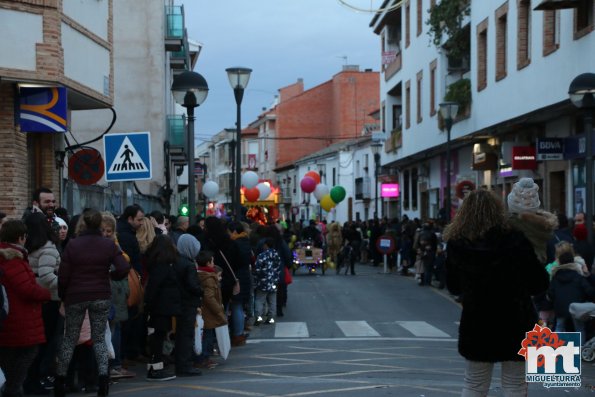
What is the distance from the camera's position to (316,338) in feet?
53.8

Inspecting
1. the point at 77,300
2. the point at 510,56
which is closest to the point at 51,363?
the point at 77,300

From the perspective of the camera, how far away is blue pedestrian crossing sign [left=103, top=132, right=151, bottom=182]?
16.2 meters

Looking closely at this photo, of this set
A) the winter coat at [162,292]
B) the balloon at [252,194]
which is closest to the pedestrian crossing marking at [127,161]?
the winter coat at [162,292]

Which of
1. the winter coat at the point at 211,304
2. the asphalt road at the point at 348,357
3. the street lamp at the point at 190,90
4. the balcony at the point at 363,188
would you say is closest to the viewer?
the asphalt road at the point at 348,357

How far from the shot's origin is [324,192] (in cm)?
4897

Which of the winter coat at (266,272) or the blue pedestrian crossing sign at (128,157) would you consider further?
the winter coat at (266,272)

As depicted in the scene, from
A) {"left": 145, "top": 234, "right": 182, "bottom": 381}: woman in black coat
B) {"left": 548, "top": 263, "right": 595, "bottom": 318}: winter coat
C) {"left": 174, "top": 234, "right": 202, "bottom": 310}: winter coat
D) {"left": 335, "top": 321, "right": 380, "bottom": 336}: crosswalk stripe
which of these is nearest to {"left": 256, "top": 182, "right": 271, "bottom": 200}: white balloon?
{"left": 335, "top": 321, "right": 380, "bottom": 336}: crosswalk stripe

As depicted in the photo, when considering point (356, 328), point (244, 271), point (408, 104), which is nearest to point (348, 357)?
point (244, 271)

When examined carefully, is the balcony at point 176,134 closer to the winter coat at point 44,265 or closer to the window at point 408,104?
the window at point 408,104

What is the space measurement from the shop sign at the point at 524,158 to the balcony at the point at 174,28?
1939 cm

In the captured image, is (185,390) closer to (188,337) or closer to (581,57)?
(188,337)

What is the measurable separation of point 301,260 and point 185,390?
A: 24.0 m

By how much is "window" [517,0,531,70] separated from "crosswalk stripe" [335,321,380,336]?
34.0 feet

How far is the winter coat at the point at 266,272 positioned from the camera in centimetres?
1803
